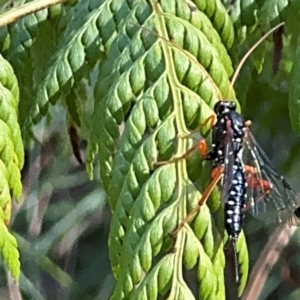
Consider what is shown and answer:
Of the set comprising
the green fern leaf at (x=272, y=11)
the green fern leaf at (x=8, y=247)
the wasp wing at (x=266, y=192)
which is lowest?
the wasp wing at (x=266, y=192)

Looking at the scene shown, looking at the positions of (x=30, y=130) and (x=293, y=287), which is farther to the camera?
(x=293, y=287)

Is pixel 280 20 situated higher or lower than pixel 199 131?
higher

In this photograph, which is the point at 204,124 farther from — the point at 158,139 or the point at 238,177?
the point at 238,177

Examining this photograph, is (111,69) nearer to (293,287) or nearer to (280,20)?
(280,20)

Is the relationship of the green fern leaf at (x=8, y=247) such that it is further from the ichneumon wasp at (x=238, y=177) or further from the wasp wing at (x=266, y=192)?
the wasp wing at (x=266, y=192)

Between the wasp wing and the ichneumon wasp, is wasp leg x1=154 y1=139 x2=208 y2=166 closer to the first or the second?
the ichneumon wasp

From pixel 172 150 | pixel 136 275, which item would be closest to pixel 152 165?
pixel 172 150

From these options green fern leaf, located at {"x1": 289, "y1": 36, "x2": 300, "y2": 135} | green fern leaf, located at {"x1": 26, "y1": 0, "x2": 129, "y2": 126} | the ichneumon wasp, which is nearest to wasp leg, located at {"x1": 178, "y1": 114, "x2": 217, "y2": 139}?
the ichneumon wasp

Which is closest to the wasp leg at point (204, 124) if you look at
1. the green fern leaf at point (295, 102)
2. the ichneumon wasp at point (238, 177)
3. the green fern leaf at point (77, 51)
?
the ichneumon wasp at point (238, 177)
